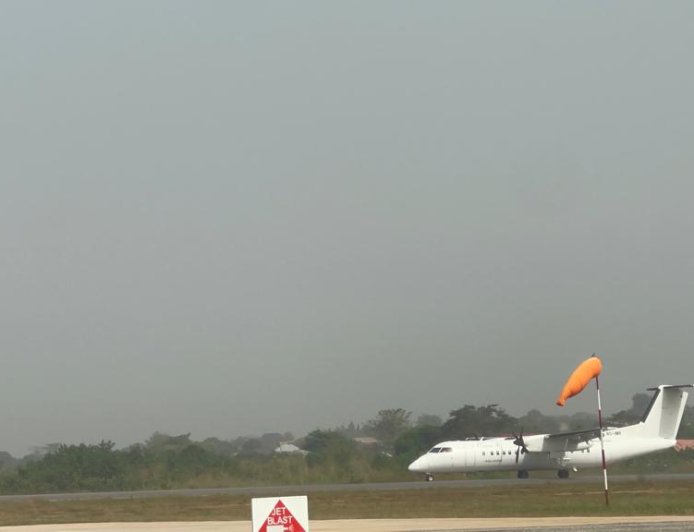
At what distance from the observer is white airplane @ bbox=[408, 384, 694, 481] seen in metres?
52.3

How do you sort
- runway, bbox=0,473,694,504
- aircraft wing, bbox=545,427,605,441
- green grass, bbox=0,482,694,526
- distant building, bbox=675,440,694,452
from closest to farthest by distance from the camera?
1. green grass, bbox=0,482,694,526
2. runway, bbox=0,473,694,504
3. aircraft wing, bbox=545,427,605,441
4. distant building, bbox=675,440,694,452

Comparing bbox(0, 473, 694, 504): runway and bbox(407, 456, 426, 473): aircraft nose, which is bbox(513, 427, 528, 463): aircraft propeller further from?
bbox(407, 456, 426, 473): aircraft nose

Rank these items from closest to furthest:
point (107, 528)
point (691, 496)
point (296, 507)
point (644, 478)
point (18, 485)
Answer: point (296, 507) → point (107, 528) → point (691, 496) → point (644, 478) → point (18, 485)

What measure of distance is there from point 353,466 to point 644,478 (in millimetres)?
15662

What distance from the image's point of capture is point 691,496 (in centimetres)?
3353

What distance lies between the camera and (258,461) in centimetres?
5809

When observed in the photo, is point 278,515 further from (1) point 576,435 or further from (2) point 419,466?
(1) point 576,435

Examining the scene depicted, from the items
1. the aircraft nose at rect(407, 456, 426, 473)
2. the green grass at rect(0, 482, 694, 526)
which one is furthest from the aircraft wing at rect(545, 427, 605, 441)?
the green grass at rect(0, 482, 694, 526)

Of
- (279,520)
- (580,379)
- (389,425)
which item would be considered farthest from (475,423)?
(279,520)

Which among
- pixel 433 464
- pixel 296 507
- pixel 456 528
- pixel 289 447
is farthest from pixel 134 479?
pixel 296 507

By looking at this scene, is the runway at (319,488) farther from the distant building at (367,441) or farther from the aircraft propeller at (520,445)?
the distant building at (367,441)

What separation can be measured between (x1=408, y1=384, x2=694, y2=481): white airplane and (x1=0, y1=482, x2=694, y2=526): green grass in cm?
863

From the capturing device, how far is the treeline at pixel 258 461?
5553 centimetres

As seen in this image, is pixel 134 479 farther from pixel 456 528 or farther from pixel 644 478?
pixel 456 528
